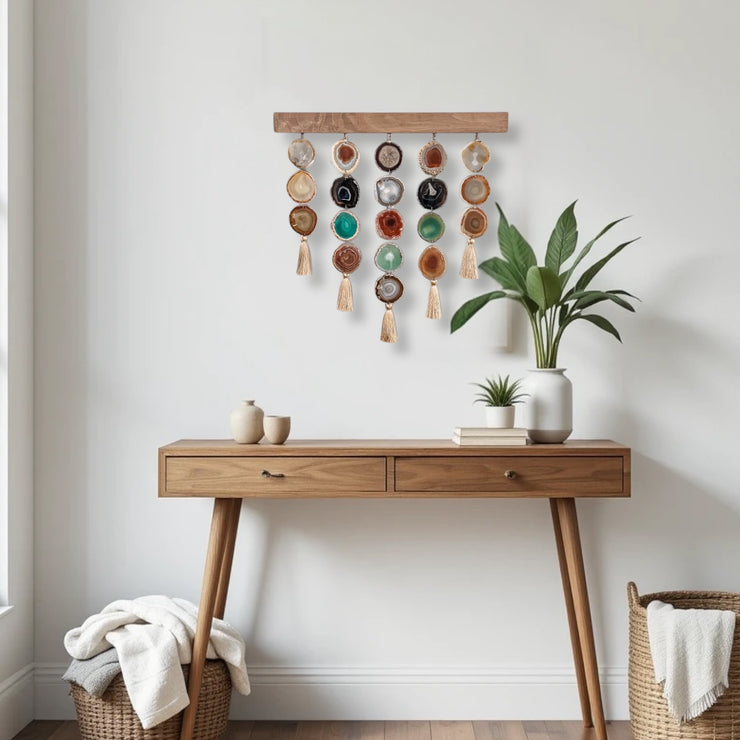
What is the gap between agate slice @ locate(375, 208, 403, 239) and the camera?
277 cm

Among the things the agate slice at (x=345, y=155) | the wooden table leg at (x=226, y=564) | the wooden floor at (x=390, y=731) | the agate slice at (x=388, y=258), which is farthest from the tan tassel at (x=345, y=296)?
the wooden floor at (x=390, y=731)

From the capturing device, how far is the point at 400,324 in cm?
279

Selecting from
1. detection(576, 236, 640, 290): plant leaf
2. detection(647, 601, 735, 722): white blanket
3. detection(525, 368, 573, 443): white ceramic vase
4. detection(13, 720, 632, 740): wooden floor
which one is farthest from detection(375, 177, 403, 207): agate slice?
detection(13, 720, 632, 740): wooden floor

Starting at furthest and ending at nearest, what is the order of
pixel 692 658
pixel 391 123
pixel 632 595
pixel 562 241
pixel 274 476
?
1. pixel 391 123
2. pixel 562 241
3. pixel 632 595
4. pixel 274 476
5. pixel 692 658

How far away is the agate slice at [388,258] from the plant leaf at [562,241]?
46cm

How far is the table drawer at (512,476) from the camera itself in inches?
94.2

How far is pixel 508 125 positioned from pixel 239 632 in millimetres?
1815

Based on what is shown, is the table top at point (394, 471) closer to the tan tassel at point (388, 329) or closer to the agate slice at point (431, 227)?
the tan tassel at point (388, 329)

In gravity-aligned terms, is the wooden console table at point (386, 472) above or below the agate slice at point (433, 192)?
below

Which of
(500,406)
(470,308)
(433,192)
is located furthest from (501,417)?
(433,192)

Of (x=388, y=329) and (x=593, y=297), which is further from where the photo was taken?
(x=388, y=329)

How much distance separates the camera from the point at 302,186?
9.04 feet

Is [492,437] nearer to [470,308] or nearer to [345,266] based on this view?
[470,308]

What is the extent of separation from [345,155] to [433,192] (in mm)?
302
